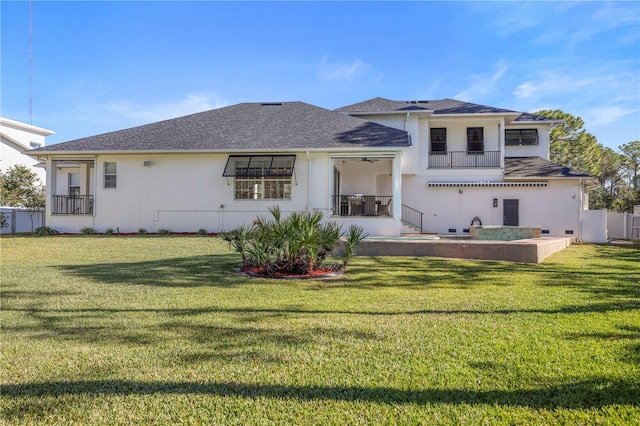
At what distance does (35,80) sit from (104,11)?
40.5ft

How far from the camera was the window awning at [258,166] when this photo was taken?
1902 centimetres

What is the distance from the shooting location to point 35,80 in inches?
963

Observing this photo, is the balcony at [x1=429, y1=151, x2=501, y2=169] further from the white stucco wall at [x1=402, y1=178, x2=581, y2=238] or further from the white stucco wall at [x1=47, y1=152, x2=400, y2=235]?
the white stucco wall at [x1=47, y1=152, x2=400, y2=235]

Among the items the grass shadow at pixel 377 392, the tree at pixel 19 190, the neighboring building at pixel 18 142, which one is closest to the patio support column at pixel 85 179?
the neighboring building at pixel 18 142

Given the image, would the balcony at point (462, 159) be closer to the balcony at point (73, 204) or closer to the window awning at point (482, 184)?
the window awning at point (482, 184)

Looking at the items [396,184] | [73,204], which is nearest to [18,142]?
[73,204]

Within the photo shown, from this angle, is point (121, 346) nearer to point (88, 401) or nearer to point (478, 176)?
point (88, 401)

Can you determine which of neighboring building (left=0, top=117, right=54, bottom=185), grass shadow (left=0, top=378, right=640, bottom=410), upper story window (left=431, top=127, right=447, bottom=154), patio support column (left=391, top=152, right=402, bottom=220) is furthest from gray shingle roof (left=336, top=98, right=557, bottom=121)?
neighboring building (left=0, top=117, right=54, bottom=185)

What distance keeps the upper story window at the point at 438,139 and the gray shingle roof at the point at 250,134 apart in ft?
16.6

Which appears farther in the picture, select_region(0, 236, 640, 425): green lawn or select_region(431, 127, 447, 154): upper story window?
select_region(431, 127, 447, 154): upper story window

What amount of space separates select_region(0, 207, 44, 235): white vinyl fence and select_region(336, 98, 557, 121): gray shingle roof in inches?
762

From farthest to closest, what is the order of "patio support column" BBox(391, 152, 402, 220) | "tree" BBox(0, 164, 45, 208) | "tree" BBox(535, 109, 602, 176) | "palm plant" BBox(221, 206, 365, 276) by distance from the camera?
"tree" BBox(535, 109, 602, 176) < "tree" BBox(0, 164, 45, 208) < "patio support column" BBox(391, 152, 402, 220) < "palm plant" BBox(221, 206, 365, 276)

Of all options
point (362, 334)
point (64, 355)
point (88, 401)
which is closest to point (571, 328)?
point (362, 334)

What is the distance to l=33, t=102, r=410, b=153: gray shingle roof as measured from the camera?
18.6 m
